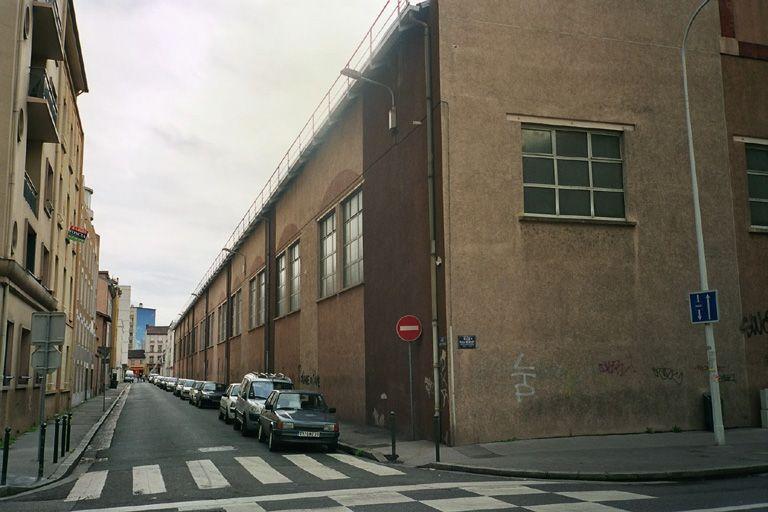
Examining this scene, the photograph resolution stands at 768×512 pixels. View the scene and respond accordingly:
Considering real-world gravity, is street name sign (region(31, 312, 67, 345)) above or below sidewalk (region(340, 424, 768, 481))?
above

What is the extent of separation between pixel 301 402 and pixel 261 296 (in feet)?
83.5

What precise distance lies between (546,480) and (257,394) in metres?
11.5

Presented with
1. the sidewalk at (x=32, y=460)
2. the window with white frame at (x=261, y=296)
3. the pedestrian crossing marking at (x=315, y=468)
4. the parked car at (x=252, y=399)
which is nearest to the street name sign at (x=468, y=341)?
the pedestrian crossing marking at (x=315, y=468)

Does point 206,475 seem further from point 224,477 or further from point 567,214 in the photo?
point 567,214

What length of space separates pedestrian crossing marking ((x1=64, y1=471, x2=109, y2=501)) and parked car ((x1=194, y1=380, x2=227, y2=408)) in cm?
2324

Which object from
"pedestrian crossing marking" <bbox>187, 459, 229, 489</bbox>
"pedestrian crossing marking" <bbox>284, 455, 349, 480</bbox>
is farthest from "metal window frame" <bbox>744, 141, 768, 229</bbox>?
"pedestrian crossing marking" <bbox>187, 459, 229, 489</bbox>

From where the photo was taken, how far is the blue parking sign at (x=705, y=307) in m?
13.6

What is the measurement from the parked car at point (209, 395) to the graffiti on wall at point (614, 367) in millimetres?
23489

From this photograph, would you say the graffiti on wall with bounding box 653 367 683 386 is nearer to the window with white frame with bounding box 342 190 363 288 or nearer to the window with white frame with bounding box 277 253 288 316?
the window with white frame with bounding box 342 190 363 288

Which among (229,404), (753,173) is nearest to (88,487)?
(229,404)

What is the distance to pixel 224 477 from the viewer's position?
37.9 ft

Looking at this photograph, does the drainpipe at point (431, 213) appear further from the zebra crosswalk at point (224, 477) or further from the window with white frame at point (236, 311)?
the window with white frame at point (236, 311)

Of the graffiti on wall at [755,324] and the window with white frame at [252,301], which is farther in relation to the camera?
the window with white frame at [252,301]

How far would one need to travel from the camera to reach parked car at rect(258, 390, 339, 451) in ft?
50.4
